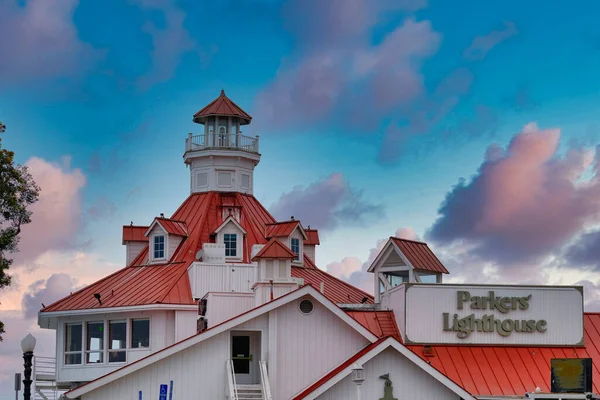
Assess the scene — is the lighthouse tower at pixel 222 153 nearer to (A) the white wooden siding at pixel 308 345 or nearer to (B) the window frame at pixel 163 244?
(B) the window frame at pixel 163 244

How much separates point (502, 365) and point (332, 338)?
7.36m

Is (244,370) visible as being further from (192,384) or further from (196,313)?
(196,313)

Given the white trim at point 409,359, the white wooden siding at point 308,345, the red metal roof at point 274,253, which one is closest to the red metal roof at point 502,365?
the white trim at point 409,359

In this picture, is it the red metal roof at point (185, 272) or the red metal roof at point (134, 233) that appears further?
the red metal roof at point (134, 233)

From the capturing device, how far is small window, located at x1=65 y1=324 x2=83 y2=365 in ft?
247

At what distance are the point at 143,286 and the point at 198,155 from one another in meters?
12.4

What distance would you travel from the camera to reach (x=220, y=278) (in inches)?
2985

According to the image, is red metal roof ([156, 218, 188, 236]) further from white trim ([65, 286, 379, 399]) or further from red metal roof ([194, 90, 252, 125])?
white trim ([65, 286, 379, 399])

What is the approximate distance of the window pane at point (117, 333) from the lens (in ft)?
244

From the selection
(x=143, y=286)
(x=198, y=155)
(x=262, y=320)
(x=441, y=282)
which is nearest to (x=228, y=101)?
(x=198, y=155)

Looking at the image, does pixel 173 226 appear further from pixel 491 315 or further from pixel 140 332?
pixel 491 315

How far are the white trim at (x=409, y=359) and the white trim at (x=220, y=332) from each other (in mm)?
2736

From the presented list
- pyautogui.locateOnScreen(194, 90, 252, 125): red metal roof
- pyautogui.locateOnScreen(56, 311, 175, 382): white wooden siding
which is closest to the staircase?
pyautogui.locateOnScreen(56, 311, 175, 382): white wooden siding

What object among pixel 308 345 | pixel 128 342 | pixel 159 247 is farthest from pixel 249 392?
pixel 159 247
